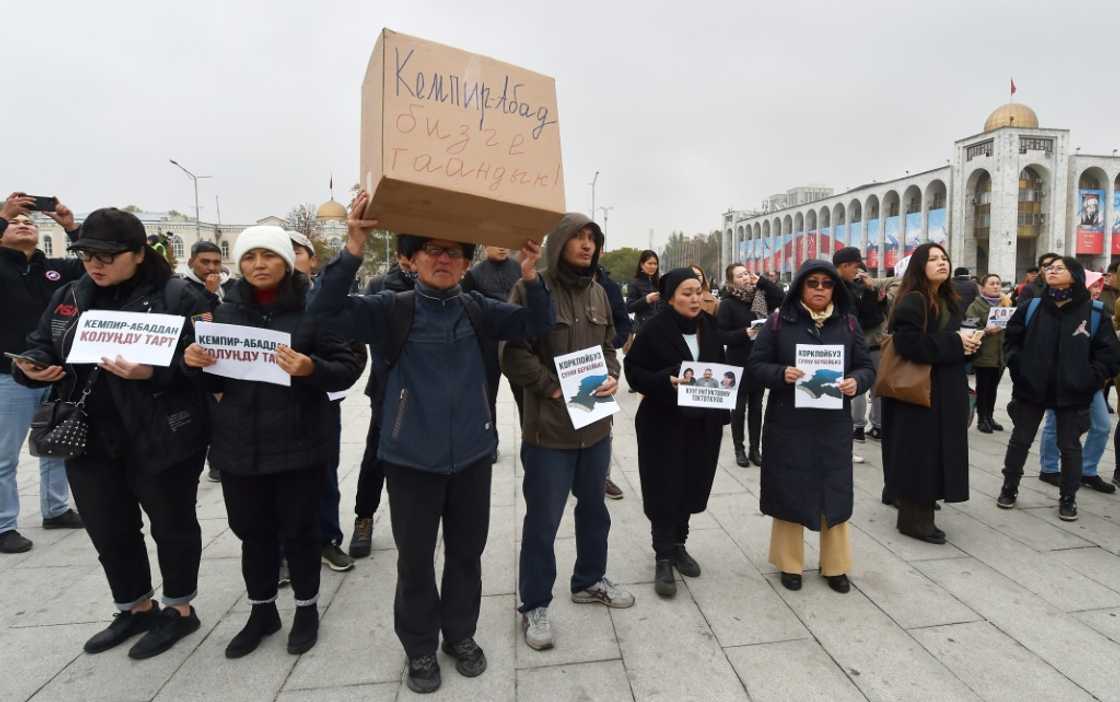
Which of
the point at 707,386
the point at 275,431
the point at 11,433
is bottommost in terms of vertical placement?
the point at 11,433

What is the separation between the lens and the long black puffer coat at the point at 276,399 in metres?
2.79

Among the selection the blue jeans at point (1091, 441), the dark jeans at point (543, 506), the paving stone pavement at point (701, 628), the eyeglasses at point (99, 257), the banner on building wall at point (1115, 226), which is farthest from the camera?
the banner on building wall at point (1115, 226)

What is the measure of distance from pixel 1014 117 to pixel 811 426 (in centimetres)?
6259

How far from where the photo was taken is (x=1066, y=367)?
4648mm

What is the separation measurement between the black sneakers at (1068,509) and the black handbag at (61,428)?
6480 mm

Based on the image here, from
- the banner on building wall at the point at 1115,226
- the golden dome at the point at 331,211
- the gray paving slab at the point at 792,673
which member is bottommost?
the gray paving slab at the point at 792,673

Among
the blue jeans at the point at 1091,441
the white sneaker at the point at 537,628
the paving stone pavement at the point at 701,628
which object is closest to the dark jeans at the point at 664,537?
the paving stone pavement at the point at 701,628

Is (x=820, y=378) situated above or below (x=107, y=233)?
below

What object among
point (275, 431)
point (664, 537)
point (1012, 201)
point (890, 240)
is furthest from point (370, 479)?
point (890, 240)

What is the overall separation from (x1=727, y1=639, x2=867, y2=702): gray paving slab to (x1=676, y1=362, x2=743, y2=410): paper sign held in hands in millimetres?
1251

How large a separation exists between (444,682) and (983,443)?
6919 mm

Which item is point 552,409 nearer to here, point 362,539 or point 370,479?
point 370,479

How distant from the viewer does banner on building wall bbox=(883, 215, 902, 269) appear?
5681 cm

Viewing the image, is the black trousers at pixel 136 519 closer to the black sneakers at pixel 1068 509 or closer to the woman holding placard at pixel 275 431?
the woman holding placard at pixel 275 431
